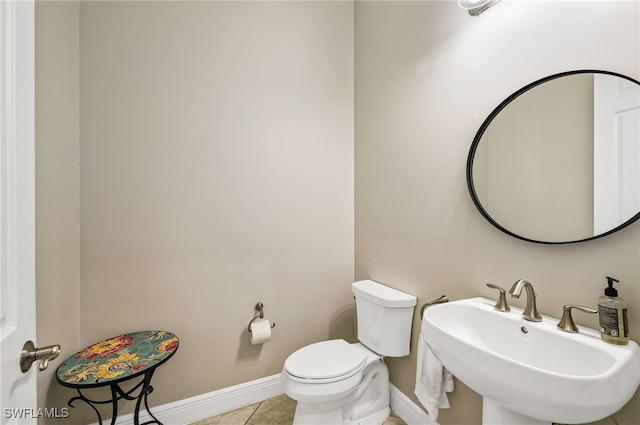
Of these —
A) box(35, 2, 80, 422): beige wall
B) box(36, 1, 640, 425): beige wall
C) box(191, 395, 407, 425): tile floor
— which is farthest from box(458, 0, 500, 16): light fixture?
box(191, 395, 407, 425): tile floor

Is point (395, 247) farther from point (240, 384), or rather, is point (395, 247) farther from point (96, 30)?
point (96, 30)

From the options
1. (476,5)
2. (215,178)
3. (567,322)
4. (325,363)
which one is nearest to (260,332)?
(325,363)

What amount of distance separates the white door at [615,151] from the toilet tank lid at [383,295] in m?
0.89

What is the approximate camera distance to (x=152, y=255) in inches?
63.5

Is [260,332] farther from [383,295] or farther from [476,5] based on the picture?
[476,5]

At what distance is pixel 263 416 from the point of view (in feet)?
5.69

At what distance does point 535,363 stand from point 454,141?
3.16 feet

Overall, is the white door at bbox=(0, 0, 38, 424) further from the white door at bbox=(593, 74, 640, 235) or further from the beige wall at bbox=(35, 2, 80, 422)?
the white door at bbox=(593, 74, 640, 235)

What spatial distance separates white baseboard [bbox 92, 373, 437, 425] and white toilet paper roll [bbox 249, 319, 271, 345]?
0.32m

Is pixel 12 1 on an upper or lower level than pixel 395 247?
upper

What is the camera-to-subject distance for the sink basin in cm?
71

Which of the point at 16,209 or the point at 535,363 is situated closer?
the point at 16,209

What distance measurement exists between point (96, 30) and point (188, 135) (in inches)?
25.5

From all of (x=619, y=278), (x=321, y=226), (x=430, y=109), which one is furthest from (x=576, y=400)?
(x=321, y=226)
